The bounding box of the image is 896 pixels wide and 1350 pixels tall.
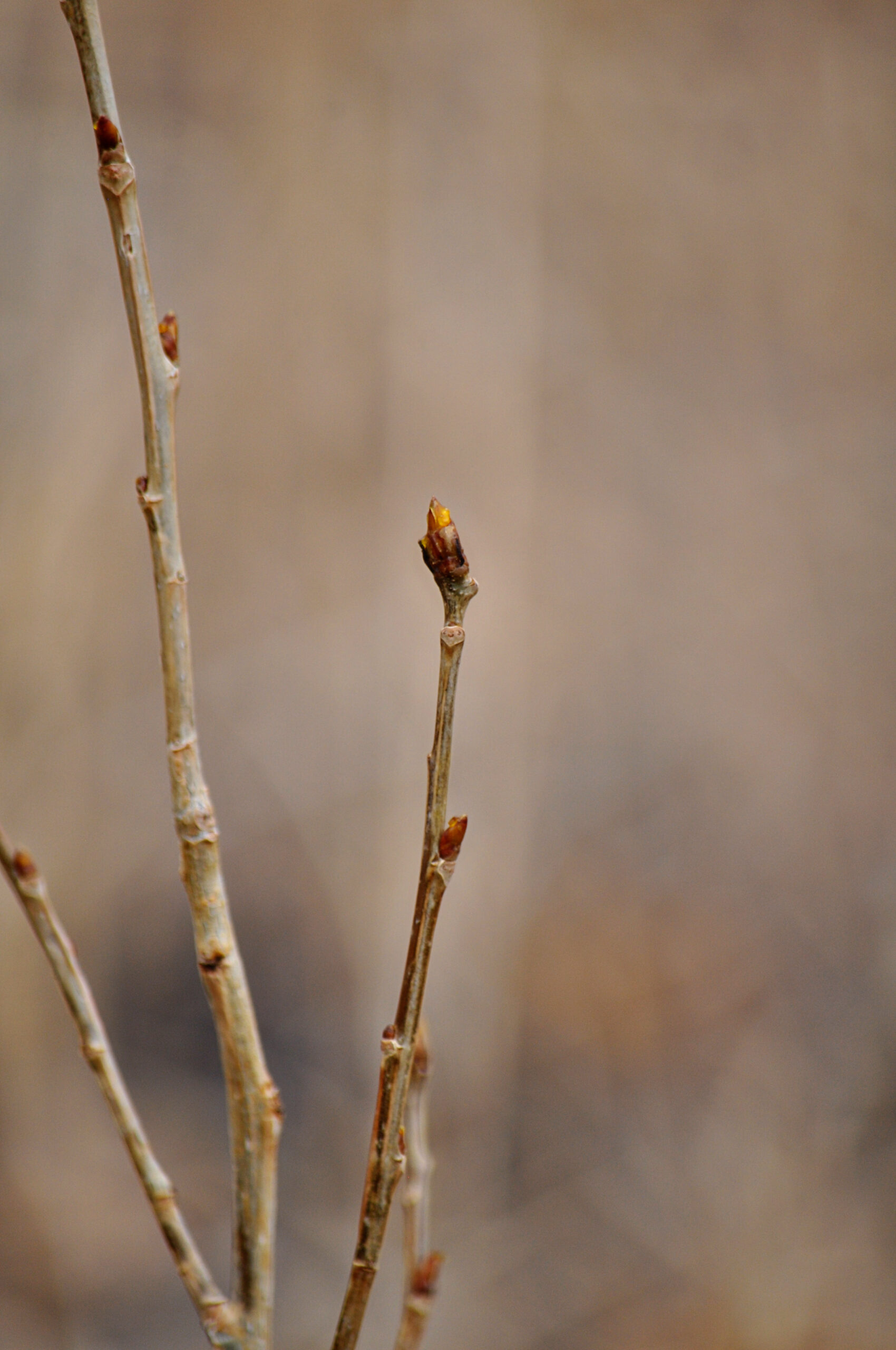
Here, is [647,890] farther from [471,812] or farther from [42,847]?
[42,847]

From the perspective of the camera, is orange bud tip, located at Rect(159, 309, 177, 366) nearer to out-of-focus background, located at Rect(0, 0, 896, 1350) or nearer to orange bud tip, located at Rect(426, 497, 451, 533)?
orange bud tip, located at Rect(426, 497, 451, 533)

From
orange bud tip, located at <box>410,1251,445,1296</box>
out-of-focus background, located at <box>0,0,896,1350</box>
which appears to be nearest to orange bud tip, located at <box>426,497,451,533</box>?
orange bud tip, located at <box>410,1251,445,1296</box>

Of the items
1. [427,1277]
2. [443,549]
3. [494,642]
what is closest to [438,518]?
[443,549]

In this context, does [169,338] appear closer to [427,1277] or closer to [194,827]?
[194,827]

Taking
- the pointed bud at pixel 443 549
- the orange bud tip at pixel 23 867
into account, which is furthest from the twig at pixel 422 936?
the orange bud tip at pixel 23 867

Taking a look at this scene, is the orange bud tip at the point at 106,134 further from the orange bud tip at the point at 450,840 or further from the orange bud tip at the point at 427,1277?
the orange bud tip at the point at 427,1277

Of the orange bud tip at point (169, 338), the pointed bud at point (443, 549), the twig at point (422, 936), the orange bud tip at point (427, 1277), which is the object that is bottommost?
the orange bud tip at point (427, 1277)
